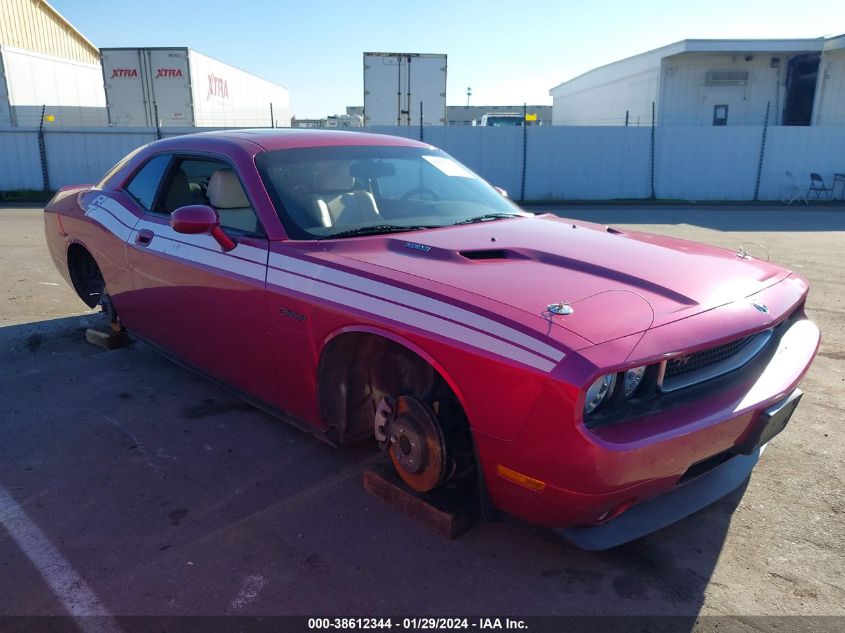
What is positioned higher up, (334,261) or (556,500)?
(334,261)

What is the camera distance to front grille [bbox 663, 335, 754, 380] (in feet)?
7.81

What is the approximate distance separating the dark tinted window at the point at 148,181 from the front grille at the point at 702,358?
10.9ft

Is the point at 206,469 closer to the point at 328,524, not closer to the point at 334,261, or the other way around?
the point at 328,524

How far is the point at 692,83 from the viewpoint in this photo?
837 inches

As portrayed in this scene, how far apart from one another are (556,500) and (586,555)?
60cm

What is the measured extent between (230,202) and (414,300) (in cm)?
152

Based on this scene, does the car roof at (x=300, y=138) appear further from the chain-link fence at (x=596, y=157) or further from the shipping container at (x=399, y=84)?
the shipping container at (x=399, y=84)

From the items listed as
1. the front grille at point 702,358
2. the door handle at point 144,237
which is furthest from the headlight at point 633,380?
the door handle at point 144,237

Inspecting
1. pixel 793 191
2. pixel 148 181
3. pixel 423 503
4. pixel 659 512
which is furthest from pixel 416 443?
pixel 793 191

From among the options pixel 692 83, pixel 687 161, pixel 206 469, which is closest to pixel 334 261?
pixel 206 469

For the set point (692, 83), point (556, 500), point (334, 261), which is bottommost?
point (556, 500)

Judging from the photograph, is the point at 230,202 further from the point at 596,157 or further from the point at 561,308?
the point at 596,157

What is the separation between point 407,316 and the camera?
A: 2479 mm

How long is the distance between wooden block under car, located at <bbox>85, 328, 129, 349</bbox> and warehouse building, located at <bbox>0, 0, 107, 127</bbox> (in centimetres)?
1415
